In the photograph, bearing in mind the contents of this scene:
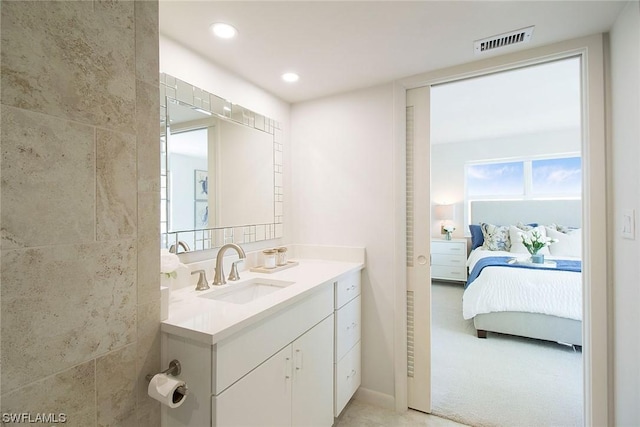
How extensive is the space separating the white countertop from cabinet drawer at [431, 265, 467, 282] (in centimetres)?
381

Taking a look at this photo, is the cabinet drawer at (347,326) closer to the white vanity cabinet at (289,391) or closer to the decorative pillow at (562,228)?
the white vanity cabinet at (289,391)

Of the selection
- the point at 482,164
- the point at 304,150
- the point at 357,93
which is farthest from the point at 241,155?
the point at 482,164

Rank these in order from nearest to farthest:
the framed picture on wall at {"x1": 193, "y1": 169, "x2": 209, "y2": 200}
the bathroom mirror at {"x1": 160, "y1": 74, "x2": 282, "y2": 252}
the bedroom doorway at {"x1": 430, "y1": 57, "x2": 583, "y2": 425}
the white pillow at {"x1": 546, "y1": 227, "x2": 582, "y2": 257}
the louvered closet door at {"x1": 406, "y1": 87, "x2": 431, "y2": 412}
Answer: the bathroom mirror at {"x1": 160, "y1": 74, "x2": 282, "y2": 252} → the framed picture on wall at {"x1": 193, "y1": 169, "x2": 209, "y2": 200} → the louvered closet door at {"x1": 406, "y1": 87, "x2": 431, "y2": 412} → the bedroom doorway at {"x1": 430, "y1": 57, "x2": 583, "y2": 425} → the white pillow at {"x1": 546, "y1": 227, "x2": 582, "y2": 257}

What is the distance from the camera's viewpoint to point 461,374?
2451 mm

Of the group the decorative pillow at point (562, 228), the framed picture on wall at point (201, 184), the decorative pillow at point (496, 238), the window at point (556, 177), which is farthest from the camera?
the window at point (556, 177)

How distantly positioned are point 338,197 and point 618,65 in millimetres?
1627

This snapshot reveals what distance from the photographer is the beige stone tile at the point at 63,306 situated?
76 cm

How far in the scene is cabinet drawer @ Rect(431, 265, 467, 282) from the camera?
4.97 meters

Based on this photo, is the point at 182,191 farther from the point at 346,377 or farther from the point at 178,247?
the point at 346,377

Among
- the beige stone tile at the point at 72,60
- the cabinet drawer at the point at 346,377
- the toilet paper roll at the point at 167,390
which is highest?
the beige stone tile at the point at 72,60

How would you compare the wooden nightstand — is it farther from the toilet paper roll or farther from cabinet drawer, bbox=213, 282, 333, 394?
the toilet paper roll

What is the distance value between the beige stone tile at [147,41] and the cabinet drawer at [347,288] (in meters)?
1.37

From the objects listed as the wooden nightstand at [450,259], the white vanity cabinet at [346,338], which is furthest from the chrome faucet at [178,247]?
the wooden nightstand at [450,259]

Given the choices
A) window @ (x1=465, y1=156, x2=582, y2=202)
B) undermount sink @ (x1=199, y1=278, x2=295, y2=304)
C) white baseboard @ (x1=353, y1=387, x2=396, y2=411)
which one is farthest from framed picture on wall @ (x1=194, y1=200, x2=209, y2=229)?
window @ (x1=465, y1=156, x2=582, y2=202)
